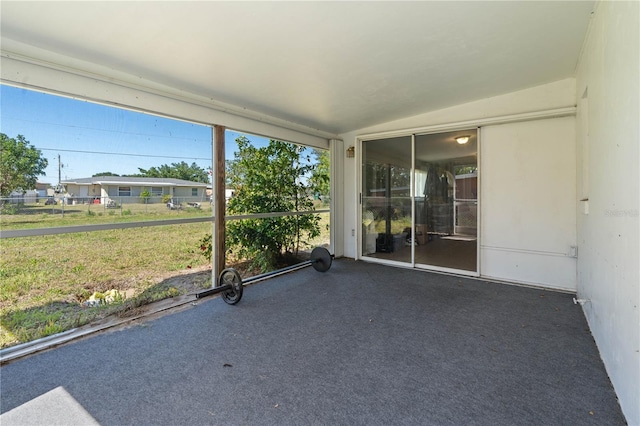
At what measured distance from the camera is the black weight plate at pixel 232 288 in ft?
10.4

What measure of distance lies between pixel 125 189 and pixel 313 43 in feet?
7.68

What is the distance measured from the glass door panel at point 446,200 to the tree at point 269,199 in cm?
195

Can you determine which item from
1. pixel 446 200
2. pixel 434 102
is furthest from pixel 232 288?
pixel 434 102

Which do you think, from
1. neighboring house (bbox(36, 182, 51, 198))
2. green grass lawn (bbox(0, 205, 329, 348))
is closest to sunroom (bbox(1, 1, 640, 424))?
green grass lawn (bbox(0, 205, 329, 348))

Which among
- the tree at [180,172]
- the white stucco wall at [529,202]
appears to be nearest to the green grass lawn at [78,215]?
the tree at [180,172]

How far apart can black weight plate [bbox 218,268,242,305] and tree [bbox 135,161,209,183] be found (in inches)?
48.4

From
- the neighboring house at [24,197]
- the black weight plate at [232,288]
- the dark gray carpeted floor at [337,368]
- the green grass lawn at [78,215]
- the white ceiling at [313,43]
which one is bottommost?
the dark gray carpeted floor at [337,368]

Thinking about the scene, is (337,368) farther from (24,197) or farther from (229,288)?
(24,197)

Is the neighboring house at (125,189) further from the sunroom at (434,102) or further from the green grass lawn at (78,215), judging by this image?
the sunroom at (434,102)

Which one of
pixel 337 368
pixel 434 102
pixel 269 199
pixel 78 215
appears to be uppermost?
pixel 434 102

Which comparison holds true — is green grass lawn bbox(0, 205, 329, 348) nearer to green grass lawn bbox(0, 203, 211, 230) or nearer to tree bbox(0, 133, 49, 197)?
green grass lawn bbox(0, 203, 211, 230)

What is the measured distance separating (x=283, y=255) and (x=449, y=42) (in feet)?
13.0

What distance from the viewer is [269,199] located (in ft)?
15.9

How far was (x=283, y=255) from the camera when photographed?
519 cm
